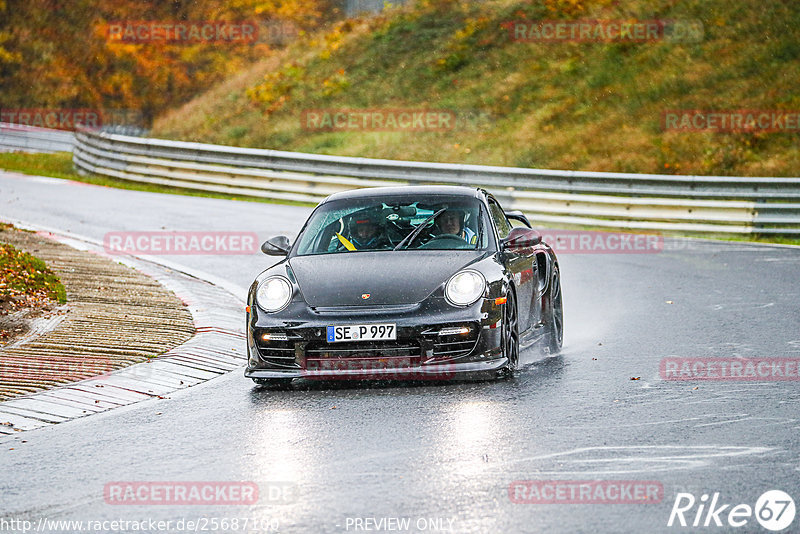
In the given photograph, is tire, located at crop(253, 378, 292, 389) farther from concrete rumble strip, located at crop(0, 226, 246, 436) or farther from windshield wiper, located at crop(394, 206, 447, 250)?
windshield wiper, located at crop(394, 206, 447, 250)

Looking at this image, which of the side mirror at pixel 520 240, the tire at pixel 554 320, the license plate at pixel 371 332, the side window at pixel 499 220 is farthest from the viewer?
the tire at pixel 554 320

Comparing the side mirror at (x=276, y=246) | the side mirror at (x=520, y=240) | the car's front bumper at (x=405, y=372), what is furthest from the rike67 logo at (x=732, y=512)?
the side mirror at (x=276, y=246)

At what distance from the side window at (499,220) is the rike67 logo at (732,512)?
4410 mm

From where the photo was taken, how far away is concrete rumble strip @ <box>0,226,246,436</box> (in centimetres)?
857

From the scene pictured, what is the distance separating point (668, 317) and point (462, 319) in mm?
4066

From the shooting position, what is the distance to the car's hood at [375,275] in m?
8.69

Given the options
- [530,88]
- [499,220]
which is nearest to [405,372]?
[499,220]

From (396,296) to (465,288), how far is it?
48 cm

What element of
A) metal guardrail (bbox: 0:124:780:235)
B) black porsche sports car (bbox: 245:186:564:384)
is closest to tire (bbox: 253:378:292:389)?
black porsche sports car (bbox: 245:186:564:384)

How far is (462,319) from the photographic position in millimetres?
8562

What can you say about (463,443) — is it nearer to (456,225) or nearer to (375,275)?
(375,275)

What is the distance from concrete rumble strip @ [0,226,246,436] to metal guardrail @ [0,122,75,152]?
27.0 m

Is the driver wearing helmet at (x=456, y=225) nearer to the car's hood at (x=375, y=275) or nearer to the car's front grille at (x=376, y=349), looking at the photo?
the car's hood at (x=375, y=275)

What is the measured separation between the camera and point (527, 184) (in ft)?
74.5
